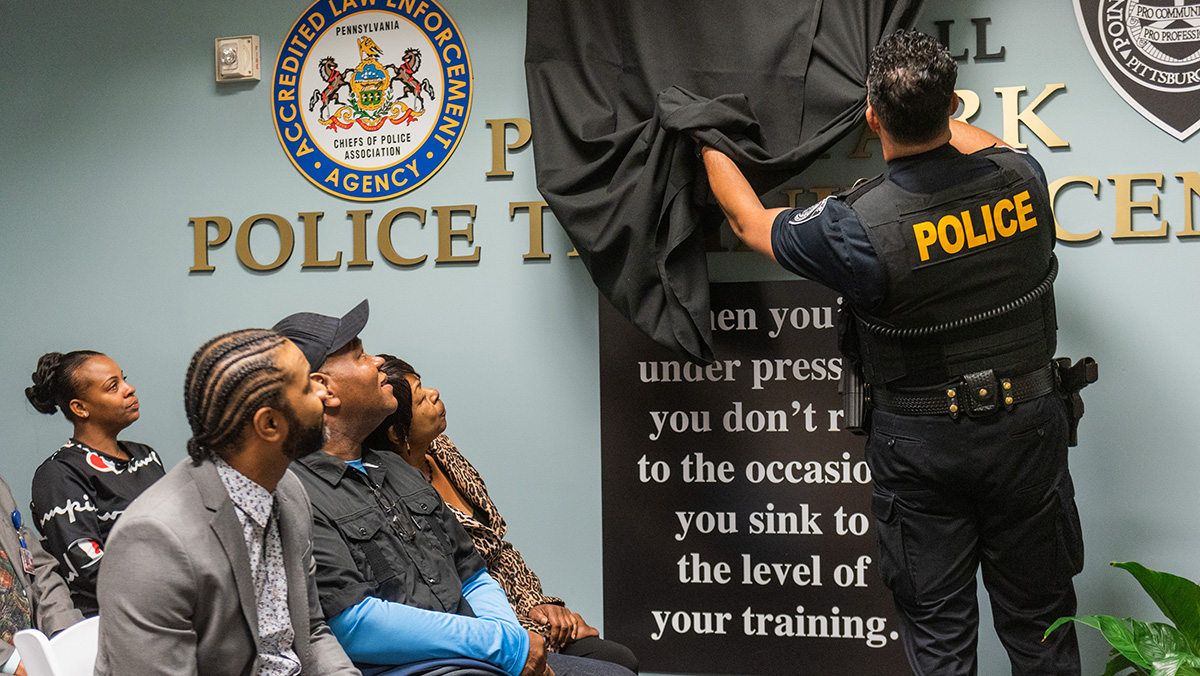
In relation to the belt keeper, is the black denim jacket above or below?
below

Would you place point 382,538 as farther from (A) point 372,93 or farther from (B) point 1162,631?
(B) point 1162,631

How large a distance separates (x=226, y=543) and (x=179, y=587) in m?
0.09

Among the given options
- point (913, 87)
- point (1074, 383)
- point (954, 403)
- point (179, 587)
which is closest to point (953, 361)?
point (954, 403)

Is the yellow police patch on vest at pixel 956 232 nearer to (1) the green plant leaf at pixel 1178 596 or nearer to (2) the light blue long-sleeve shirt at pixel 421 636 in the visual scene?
(1) the green plant leaf at pixel 1178 596

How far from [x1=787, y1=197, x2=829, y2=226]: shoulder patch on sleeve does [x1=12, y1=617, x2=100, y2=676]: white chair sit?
5.04 ft

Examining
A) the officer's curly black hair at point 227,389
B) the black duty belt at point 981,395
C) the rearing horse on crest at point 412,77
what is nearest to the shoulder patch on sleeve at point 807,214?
the black duty belt at point 981,395

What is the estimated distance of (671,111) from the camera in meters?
2.45

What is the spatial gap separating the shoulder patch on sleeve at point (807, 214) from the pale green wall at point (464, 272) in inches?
22.6

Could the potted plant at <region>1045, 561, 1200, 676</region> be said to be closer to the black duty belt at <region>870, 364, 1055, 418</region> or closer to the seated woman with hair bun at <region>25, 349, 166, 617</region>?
the black duty belt at <region>870, 364, 1055, 418</region>

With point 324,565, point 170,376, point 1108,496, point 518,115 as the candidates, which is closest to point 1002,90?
point 1108,496

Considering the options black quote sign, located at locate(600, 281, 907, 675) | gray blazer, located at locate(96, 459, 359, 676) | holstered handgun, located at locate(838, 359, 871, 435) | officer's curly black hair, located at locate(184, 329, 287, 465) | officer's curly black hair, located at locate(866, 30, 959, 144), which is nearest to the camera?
gray blazer, located at locate(96, 459, 359, 676)

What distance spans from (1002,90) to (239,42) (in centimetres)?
226

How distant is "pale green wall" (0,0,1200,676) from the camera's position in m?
2.50

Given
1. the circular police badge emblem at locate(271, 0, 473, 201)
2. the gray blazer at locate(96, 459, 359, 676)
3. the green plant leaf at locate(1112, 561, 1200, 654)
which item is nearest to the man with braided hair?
the gray blazer at locate(96, 459, 359, 676)
